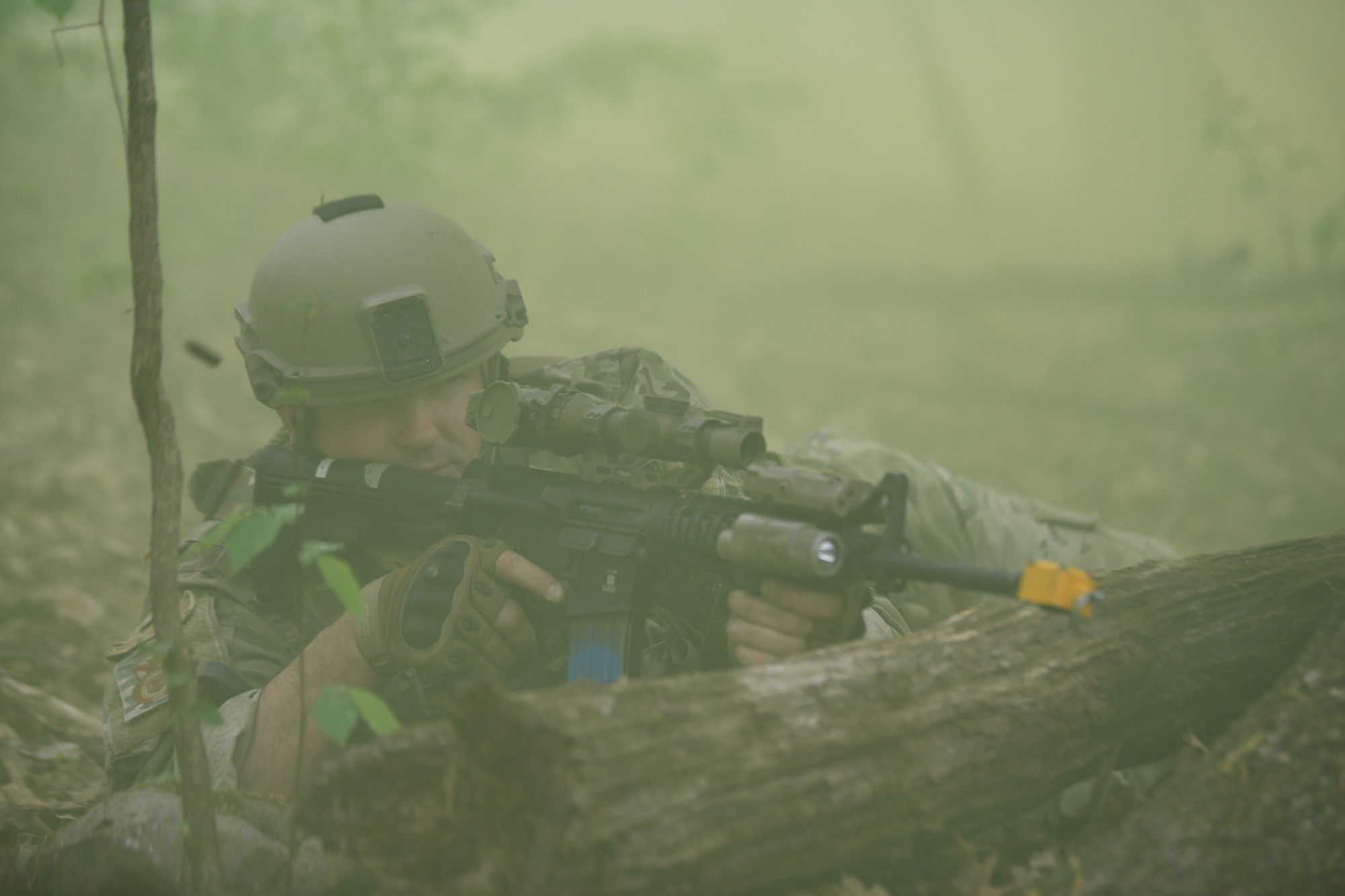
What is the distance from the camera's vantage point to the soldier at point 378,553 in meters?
2.92

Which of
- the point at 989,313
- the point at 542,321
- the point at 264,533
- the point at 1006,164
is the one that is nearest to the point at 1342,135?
the point at 989,313

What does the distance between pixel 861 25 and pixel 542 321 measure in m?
8.74

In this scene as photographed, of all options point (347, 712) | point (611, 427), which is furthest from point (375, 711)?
point (611, 427)

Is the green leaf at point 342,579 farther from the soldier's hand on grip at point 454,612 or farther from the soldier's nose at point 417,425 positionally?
the soldier's nose at point 417,425

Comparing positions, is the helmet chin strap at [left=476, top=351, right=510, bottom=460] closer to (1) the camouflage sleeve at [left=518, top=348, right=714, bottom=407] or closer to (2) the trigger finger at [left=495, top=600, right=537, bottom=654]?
(1) the camouflage sleeve at [left=518, top=348, right=714, bottom=407]

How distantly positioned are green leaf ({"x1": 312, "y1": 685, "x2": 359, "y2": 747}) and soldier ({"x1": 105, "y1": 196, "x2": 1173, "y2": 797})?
0.58 metres

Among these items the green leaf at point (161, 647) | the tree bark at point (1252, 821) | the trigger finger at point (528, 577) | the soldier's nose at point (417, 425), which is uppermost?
the soldier's nose at point (417, 425)

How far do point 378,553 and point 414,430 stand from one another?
471 millimetres

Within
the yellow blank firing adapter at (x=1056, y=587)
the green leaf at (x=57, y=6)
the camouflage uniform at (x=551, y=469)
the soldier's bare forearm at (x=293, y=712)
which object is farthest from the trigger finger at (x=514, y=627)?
the green leaf at (x=57, y=6)

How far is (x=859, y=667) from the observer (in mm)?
2182

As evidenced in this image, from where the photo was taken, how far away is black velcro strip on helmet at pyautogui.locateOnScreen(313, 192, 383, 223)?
3512 millimetres

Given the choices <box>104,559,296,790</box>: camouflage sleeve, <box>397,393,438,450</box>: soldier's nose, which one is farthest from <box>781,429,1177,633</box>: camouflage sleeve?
<box>104,559,296,790</box>: camouflage sleeve

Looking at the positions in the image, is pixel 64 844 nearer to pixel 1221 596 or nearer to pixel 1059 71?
pixel 1221 596

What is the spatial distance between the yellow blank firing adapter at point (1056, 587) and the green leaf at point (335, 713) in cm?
150
